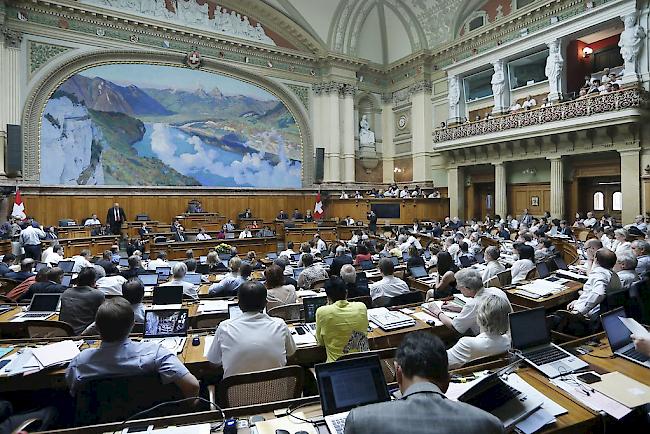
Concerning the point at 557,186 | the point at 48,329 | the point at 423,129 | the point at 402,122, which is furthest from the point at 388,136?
the point at 48,329

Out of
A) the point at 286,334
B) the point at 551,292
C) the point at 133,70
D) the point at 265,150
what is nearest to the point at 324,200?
the point at 265,150

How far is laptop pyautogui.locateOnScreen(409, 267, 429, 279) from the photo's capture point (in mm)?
6879

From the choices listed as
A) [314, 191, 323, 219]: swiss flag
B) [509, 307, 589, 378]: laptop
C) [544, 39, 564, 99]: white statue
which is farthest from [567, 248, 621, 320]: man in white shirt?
[314, 191, 323, 219]: swiss flag

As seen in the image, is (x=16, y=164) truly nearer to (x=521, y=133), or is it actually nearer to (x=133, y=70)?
(x=133, y=70)

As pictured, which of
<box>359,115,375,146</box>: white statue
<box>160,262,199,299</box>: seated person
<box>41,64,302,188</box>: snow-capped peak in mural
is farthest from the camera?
<box>359,115,375,146</box>: white statue

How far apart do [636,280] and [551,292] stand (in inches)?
34.9

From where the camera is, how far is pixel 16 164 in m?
14.1

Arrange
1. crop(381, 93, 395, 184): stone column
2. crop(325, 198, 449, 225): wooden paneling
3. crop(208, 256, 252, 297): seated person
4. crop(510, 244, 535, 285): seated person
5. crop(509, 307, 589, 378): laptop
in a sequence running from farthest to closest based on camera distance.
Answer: crop(381, 93, 395, 184): stone column
crop(325, 198, 449, 225): wooden paneling
crop(510, 244, 535, 285): seated person
crop(208, 256, 252, 297): seated person
crop(509, 307, 589, 378): laptop

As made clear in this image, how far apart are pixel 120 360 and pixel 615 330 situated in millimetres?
3509

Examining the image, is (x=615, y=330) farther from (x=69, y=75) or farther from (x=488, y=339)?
(x=69, y=75)

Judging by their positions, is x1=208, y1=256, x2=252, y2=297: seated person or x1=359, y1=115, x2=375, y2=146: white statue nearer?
x1=208, y1=256, x2=252, y2=297: seated person

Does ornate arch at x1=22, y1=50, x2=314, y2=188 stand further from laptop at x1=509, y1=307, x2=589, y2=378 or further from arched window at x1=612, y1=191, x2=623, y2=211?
laptop at x1=509, y1=307, x2=589, y2=378

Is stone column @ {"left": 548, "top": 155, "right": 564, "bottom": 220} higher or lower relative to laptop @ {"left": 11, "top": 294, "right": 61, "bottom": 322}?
higher

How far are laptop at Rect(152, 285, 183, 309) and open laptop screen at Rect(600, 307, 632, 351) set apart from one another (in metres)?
4.29
